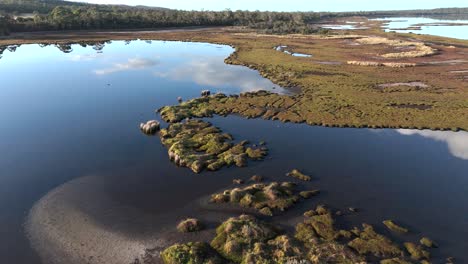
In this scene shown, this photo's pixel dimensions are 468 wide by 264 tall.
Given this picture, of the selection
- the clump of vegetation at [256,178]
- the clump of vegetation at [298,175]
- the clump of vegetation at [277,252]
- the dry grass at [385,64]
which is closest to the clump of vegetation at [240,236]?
the clump of vegetation at [277,252]

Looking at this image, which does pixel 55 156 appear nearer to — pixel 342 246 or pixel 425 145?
pixel 342 246

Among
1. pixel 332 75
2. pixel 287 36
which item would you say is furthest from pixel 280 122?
pixel 287 36

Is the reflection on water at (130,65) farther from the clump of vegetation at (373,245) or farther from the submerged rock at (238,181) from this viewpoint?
the clump of vegetation at (373,245)

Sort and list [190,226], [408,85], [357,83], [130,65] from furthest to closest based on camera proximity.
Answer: [130,65] < [357,83] < [408,85] < [190,226]

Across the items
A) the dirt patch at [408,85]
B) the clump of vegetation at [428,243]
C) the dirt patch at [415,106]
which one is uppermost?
the dirt patch at [408,85]

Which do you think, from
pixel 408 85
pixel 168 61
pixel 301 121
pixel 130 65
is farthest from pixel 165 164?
pixel 168 61

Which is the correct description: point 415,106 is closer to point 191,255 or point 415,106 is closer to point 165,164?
point 165,164

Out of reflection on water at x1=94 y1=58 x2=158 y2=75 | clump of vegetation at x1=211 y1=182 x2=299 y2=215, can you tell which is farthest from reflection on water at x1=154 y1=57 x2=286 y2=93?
clump of vegetation at x1=211 y1=182 x2=299 y2=215
